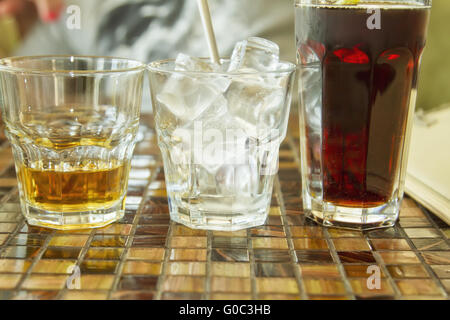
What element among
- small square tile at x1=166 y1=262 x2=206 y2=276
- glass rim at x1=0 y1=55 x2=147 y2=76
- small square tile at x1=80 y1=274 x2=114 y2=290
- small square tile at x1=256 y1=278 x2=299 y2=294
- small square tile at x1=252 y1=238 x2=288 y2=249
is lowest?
small square tile at x1=252 y1=238 x2=288 y2=249

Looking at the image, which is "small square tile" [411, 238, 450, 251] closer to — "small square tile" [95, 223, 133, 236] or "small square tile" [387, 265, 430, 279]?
"small square tile" [387, 265, 430, 279]

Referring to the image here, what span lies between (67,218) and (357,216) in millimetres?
345

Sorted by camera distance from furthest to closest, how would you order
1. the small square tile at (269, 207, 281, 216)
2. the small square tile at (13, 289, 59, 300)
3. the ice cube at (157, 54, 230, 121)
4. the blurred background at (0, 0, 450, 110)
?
the blurred background at (0, 0, 450, 110)
the small square tile at (269, 207, 281, 216)
the ice cube at (157, 54, 230, 121)
the small square tile at (13, 289, 59, 300)

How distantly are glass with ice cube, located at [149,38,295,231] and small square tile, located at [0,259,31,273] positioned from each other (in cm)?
19

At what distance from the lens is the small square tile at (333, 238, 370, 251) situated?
0.66 m

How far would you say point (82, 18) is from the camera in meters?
1.80

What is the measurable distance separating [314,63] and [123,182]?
272 millimetres

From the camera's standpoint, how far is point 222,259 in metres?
0.63

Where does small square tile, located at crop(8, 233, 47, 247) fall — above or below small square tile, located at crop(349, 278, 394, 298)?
below

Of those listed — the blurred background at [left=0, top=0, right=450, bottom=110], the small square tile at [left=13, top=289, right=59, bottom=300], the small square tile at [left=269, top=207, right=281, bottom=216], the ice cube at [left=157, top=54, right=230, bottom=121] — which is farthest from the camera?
the blurred background at [left=0, top=0, right=450, bottom=110]

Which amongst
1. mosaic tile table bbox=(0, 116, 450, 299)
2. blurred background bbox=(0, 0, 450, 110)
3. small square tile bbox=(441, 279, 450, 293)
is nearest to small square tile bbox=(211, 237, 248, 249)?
mosaic tile table bbox=(0, 116, 450, 299)

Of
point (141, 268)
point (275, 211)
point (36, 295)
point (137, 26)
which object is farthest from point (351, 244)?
point (137, 26)

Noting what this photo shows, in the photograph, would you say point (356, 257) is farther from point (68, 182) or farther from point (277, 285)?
point (68, 182)

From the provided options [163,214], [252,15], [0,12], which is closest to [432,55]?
[252,15]
